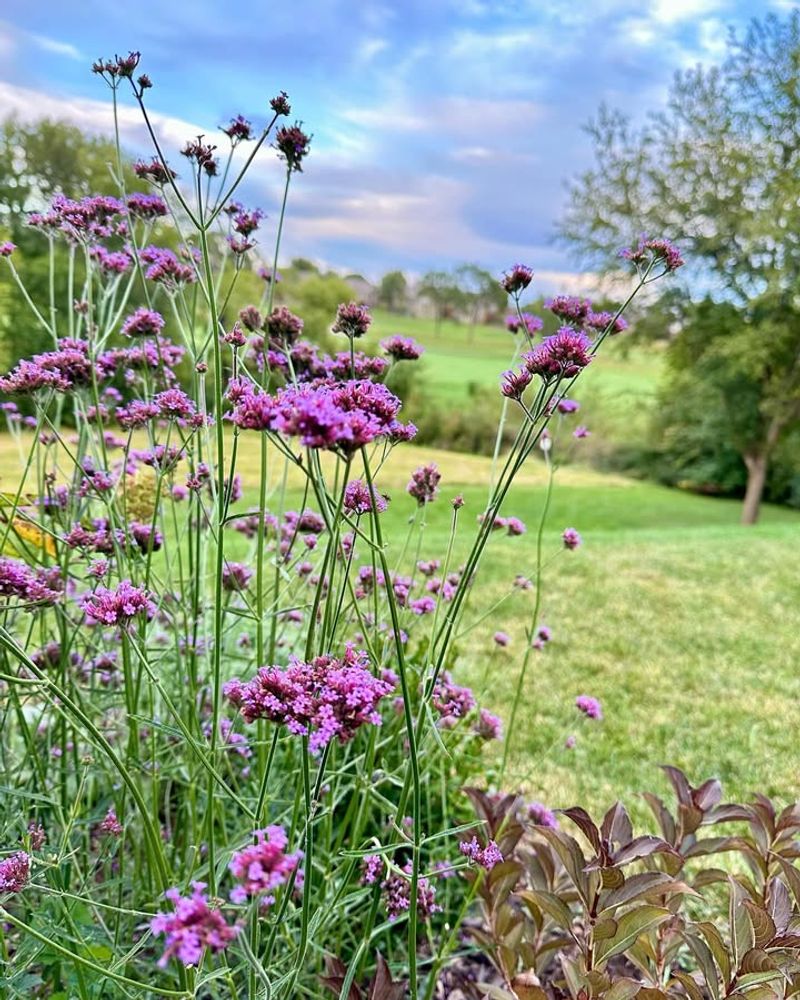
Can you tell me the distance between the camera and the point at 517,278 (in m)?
1.20

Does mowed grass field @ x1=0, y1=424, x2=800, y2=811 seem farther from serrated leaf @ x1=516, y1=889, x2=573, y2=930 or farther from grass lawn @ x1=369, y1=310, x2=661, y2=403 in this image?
grass lawn @ x1=369, y1=310, x2=661, y2=403

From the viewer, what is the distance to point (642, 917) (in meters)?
1.08

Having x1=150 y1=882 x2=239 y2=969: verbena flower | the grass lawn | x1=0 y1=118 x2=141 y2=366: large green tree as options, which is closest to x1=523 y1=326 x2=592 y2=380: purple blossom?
x1=150 y1=882 x2=239 y2=969: verbena flower

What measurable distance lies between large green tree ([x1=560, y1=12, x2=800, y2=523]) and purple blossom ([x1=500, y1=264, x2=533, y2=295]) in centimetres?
1105

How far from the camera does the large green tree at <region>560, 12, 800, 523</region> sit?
36.3 ft

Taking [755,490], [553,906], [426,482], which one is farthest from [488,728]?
[755,490]

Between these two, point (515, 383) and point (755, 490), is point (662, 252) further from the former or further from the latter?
point (755, 490)

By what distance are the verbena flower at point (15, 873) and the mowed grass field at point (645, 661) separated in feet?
2.66

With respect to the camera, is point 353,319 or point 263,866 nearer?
point 263,866

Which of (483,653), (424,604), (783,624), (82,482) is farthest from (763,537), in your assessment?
(82,482)

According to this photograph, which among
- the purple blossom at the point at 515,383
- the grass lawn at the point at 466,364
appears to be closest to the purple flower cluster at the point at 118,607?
the purple blossom at the point at 515,383

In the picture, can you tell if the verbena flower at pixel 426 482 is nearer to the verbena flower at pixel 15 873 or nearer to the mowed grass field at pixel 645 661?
the mowed grass field at pixel 645 661

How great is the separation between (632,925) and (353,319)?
41.1 inches

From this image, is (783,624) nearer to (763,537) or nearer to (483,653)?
(483,653)
